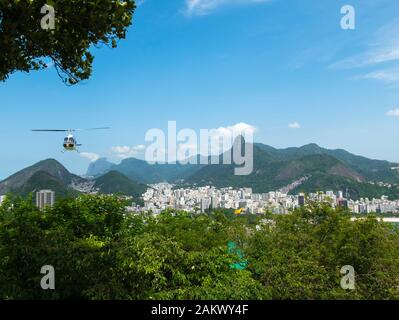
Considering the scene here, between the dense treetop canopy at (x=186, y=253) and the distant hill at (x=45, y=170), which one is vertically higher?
the distant hill at (x=45, y=170)

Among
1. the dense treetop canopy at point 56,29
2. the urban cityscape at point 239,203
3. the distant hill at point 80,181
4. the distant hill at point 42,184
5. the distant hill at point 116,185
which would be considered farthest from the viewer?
the distant hill at point 116,185

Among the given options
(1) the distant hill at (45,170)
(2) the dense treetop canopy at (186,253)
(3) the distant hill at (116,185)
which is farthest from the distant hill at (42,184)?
(2) the dense treetop canopy at (186,253)

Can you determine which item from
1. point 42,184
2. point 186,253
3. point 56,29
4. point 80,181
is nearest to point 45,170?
point 80,181

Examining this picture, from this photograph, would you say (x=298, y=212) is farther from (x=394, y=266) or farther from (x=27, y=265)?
(x=27, y=265)

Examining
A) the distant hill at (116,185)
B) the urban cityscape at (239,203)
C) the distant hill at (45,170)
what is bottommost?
the urban cityscape at (239,203)

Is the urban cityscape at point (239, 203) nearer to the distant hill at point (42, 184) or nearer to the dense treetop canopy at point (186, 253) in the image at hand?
the dense treetop canopy at point (186, 253)

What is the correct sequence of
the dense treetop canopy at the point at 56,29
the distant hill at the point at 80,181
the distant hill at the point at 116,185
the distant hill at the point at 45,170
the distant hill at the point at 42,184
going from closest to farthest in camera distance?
the dense treetop canopy at the point at 56,29, the distant hill at the point at 42,184, the distant hill at the point at 80,181, the distant hill at the point at 116,185, the distant hill at the point at 45,170

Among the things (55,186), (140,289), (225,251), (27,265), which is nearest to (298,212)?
(225,251)

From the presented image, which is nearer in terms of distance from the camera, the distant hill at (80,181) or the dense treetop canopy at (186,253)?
the dense treetop canopy at (186,253)
